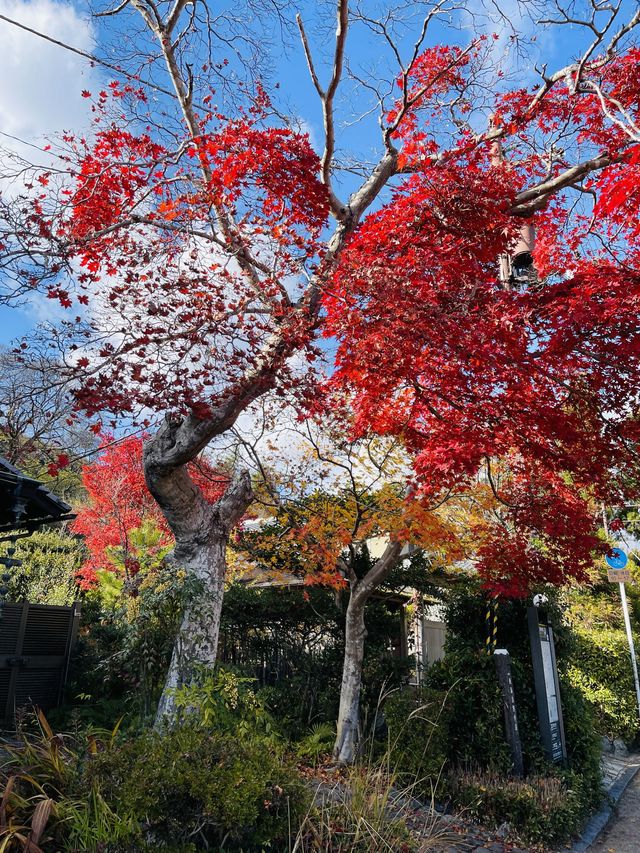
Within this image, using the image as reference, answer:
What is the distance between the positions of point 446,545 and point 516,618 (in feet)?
4.43

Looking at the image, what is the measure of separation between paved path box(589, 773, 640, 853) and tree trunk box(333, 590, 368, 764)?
2.88 m

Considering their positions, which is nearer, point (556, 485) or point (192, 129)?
point (192, 129)

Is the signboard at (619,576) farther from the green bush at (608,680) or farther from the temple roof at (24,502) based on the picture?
the temple roof at (24,502)

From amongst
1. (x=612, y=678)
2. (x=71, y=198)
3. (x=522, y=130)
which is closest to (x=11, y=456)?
(x=71, y=198)

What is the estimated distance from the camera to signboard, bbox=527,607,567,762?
683 cm

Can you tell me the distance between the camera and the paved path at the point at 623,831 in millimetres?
5816

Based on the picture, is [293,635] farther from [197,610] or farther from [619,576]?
[619,576]

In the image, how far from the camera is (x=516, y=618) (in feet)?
25.1

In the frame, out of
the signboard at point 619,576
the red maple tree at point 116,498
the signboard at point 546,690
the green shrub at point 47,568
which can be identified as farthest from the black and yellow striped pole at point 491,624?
the green shrub at point 47,568

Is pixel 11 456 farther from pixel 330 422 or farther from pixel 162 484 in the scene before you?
pixel 330 422

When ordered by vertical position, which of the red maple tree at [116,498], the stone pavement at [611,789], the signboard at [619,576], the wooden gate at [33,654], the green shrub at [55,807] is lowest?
the stone pavement at [611,789]

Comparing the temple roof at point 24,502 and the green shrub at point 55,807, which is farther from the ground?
the temple roof at point 24,502

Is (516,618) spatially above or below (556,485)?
below

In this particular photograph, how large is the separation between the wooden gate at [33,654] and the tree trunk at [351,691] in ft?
15.1
